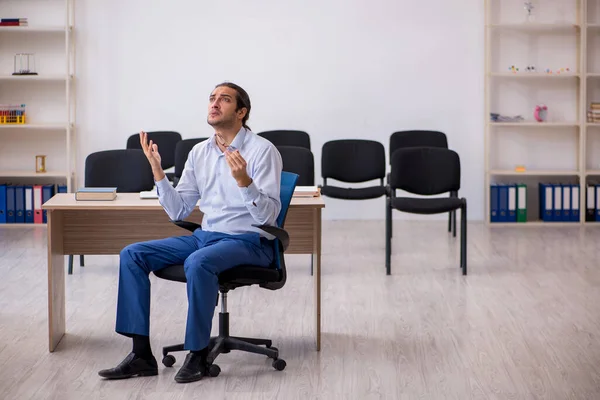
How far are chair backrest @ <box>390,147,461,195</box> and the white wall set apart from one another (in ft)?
5.78

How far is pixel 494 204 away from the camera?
7887 mm

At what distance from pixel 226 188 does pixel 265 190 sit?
223mm

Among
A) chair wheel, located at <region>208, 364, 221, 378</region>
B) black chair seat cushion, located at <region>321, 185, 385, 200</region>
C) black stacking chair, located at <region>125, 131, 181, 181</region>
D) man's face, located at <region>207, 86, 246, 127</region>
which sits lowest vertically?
chair wheel, located at <region>208, 364, 221, 378</region>

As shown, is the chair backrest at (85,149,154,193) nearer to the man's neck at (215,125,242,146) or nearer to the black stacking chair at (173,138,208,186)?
the black stacking chair at (173,138,208,186)

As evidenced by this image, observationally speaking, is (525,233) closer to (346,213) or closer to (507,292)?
(346,213)

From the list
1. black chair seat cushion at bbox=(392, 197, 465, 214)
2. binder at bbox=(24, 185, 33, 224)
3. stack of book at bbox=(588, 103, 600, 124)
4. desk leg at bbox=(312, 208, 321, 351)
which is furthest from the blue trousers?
stack of book at bbox=(588, 103, 600, 124)

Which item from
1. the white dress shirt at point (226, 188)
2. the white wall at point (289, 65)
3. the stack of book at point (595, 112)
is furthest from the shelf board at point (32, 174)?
the stack of book at point (595, 112)

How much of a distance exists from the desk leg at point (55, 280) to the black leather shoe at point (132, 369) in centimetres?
53

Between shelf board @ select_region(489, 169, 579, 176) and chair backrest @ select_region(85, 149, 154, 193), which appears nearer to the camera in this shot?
chair backrest @ select_region(85, 149, 154, 193)

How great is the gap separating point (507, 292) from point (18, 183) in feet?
15.9

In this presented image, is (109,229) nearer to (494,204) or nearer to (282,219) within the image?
(282,219)

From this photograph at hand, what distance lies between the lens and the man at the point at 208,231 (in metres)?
3.66

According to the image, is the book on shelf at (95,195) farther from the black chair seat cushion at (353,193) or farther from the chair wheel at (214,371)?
the black chair seat cushion at (353,193)

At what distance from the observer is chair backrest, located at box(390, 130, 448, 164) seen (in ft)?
24.6
